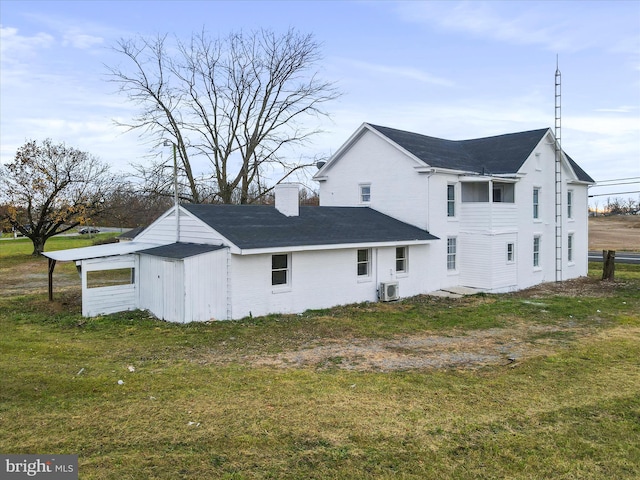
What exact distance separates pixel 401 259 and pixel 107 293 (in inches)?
423

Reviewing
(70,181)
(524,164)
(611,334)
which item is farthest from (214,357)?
(70,181)

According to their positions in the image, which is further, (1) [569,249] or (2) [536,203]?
(1) [569,249]

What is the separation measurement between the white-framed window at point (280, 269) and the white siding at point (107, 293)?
4697mm

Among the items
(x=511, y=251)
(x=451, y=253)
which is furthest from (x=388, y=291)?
(x=511, y=251)

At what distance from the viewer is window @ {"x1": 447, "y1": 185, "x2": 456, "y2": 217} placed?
69.9 feet

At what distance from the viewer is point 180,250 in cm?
1481

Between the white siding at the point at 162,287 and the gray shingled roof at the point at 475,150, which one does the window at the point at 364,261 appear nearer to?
the gray shingled roof at the point at 475,150

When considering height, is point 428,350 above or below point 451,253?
below

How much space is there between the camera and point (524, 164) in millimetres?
22141

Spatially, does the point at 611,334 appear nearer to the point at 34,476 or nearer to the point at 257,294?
the point at 257,294

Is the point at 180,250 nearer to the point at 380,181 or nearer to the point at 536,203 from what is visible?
the point at 380,181

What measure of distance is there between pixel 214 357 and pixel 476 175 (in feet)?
50.0

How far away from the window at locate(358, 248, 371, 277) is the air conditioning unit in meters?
0.76
